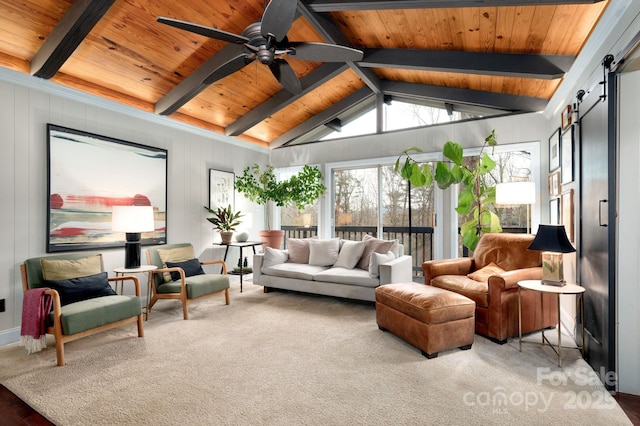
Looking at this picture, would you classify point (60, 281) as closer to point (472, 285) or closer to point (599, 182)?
point (472, 285)

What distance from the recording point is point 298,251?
527 cm

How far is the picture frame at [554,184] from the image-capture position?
12.4 ft

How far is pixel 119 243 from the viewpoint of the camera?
13.8 feet

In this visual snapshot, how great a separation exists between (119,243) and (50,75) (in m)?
1.92

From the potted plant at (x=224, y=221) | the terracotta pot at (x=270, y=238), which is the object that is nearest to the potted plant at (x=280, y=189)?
the terracotta pot at (x=270, y=238)

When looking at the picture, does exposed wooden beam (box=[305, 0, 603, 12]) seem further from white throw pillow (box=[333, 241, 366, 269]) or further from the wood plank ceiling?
white throw pillow (box=[333, 241, 366, 269])

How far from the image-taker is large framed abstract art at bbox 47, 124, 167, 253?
11.9 feet

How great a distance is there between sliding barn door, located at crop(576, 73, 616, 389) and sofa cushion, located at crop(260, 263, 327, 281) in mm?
2918

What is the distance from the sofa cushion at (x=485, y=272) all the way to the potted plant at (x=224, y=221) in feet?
11.4

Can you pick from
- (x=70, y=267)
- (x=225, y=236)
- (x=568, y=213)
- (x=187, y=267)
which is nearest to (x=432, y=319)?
(x=568, y=213)

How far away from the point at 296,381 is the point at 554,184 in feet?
11.8

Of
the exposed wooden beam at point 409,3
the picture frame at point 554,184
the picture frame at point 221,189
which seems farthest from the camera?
the picture frame at point 221,189

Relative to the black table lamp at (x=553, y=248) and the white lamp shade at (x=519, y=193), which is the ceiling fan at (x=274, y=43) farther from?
the white lamp shade at (x=519, y=193)

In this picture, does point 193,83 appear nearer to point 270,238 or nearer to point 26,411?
point 270,238
